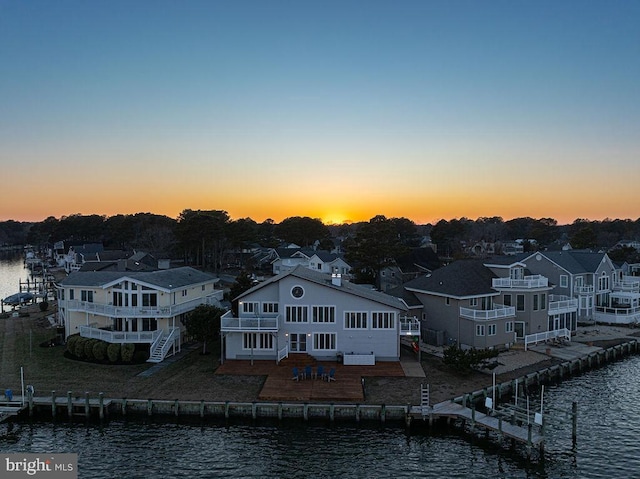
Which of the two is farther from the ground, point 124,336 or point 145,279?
point 145,279

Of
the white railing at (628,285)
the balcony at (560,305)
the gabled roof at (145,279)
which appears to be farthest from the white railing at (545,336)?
the gabled roof at (145,279)

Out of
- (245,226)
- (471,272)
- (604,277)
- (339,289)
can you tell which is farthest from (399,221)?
(339,289)

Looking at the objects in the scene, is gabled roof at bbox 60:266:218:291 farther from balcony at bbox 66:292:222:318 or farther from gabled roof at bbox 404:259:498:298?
gabled roof at bbox 404:259:498:298

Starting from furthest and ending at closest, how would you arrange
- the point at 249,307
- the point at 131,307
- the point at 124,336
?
the point at 131,307
the point at 249,307
the point at 124,336

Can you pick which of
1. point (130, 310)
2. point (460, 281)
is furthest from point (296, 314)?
point (460, 281)

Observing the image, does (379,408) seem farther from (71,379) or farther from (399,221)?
(399,221)

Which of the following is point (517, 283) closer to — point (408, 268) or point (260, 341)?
point (260, 341)

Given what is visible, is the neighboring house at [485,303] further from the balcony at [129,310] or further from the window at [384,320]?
the balcony at [129,310]
